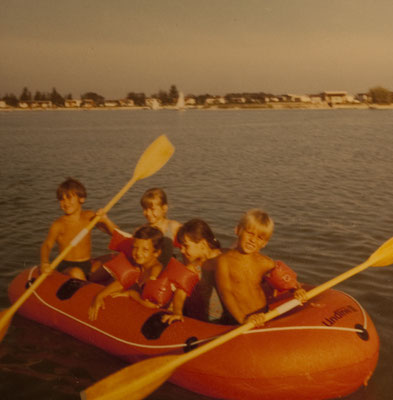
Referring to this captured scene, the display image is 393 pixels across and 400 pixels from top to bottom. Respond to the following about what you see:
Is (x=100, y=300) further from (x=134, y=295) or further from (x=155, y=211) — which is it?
(x=155, y=211)

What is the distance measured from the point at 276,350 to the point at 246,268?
596 mm

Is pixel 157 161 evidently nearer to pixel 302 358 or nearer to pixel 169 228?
pixel 169 228

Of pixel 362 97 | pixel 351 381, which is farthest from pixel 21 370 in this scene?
pixel 362 97

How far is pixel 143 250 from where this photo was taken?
3.92 m

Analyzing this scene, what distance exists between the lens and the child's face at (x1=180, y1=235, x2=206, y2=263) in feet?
12.1

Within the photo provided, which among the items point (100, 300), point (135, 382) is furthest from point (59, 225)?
point (135, 382)

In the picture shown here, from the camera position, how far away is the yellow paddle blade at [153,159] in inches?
210

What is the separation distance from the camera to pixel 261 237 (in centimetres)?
336

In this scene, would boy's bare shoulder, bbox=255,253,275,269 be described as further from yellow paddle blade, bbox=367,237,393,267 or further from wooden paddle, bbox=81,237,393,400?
yellow paddle blade, bbox=367,237,393,267

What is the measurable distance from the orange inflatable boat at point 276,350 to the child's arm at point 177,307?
0.05 m

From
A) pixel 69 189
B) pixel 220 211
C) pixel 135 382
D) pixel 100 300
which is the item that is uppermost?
pixel 69 189

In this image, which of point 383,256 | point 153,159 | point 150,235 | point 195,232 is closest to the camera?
point 195,232

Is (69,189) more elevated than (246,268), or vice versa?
(69,189)

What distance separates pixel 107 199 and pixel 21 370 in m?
6.70
